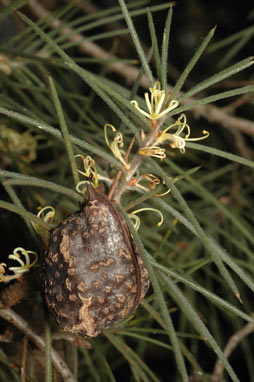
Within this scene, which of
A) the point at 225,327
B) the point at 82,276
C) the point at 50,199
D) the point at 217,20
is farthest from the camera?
the point at 217,20

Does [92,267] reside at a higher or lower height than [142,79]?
lower

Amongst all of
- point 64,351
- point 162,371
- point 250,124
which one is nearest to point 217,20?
point 250,124

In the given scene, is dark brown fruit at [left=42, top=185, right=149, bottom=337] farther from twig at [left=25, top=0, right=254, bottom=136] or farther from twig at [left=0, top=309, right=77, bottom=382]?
twig at [left=25, top=0, right=254, bottom=136]

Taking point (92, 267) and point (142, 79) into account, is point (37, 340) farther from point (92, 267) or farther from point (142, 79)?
point (142, 79)

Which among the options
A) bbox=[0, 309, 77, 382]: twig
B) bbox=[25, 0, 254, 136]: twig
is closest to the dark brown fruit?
bbox=[0, 309, 77, 382]: twig

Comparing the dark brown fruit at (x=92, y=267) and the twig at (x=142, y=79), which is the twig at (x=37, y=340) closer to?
Result: the dark brown fruit at (x=92, y=267)

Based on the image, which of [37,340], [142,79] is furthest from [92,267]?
[142,79]

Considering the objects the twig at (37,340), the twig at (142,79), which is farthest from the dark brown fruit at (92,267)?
the twig at (142,79)

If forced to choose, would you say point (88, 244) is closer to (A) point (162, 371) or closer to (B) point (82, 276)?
(B) point (82, 276)
